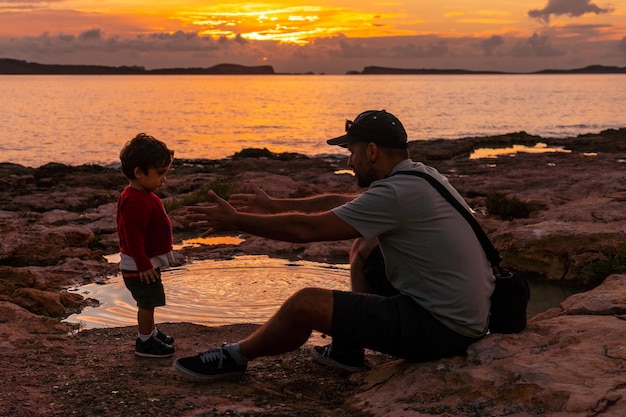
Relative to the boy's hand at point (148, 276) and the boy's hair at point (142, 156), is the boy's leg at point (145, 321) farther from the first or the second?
the boy's hair at point (142, 156)

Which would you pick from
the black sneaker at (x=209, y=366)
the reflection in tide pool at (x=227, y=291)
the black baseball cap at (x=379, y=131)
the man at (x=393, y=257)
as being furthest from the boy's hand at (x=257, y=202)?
the reflection in tide pool at (x=227, y=291)

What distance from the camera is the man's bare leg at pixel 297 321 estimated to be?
4633mm

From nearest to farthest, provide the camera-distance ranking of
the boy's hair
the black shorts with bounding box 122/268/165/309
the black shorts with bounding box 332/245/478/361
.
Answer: the black shorts with bounding box 332/245/478/361 → the boy's hair → the black shorts with bounding box 122/268/165/309

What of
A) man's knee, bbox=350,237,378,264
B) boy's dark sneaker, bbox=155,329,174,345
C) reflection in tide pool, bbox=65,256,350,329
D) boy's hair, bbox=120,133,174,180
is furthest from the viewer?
reflection in tide pool, bbox=65,256,350,329

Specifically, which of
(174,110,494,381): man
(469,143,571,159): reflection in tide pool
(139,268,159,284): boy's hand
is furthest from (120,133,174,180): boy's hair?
(469,143,571,159): reflection in tide pool

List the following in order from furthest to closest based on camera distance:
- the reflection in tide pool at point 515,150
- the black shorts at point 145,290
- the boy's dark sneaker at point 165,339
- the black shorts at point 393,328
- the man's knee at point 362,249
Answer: the reflection in tide pool at point 515,150 < the boy's dark sneaker at point 165,339 < the black shorts at point 145,290 < the man's knee at point 362,249 < the black shorts at point 393,328

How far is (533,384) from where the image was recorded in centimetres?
422

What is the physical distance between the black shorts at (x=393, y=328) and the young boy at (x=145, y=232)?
1.68m

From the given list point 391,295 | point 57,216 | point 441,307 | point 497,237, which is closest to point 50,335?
point 391,295

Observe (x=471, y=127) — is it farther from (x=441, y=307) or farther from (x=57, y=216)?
(x=441, y=307)

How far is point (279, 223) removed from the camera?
4.58 meters

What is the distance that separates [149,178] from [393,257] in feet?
6.69

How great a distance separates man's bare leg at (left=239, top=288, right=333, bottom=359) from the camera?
4633mm

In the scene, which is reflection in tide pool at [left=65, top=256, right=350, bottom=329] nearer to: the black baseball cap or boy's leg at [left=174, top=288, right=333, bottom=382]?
boy's leg at [left=174, top=288, right=333, bottom=382]
